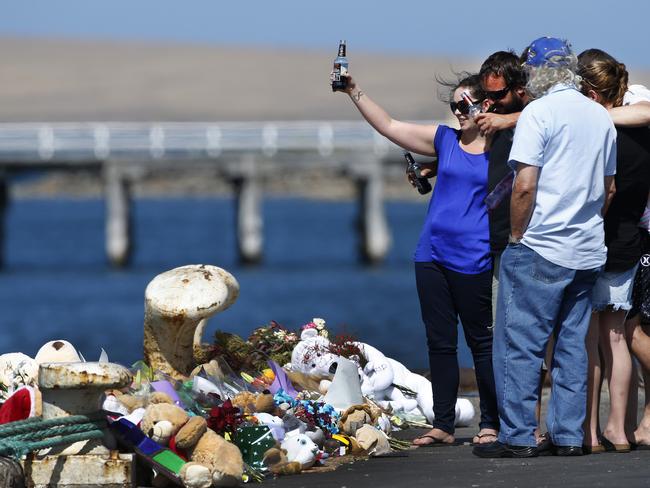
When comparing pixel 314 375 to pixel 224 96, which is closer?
pixel 314 375

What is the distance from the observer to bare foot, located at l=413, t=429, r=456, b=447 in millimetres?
7047

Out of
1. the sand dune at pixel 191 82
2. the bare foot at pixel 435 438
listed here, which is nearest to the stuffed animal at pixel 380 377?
the bare foot at pixel 435 438

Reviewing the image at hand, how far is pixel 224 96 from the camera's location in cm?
12362

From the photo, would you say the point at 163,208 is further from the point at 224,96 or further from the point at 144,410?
the point at 144,410

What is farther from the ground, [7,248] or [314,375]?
[314,375]

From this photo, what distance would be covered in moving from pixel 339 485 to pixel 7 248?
6851cm

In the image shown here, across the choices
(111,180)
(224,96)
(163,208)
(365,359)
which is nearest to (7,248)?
(111,180)

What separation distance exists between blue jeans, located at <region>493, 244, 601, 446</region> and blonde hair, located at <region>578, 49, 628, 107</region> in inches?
34.7

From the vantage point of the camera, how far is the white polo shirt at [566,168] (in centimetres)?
613

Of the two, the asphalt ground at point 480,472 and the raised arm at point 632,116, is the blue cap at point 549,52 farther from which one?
the asphalt ground at point 480,472

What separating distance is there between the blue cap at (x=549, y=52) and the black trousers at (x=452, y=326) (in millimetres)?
1097

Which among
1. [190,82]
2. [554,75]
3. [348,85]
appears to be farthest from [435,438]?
[190,82]

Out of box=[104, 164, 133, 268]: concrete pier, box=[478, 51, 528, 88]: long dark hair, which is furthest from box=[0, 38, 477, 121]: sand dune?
box=[478, 51, 528, 88]: long dark hair

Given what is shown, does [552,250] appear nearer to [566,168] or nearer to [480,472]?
[566,168]
